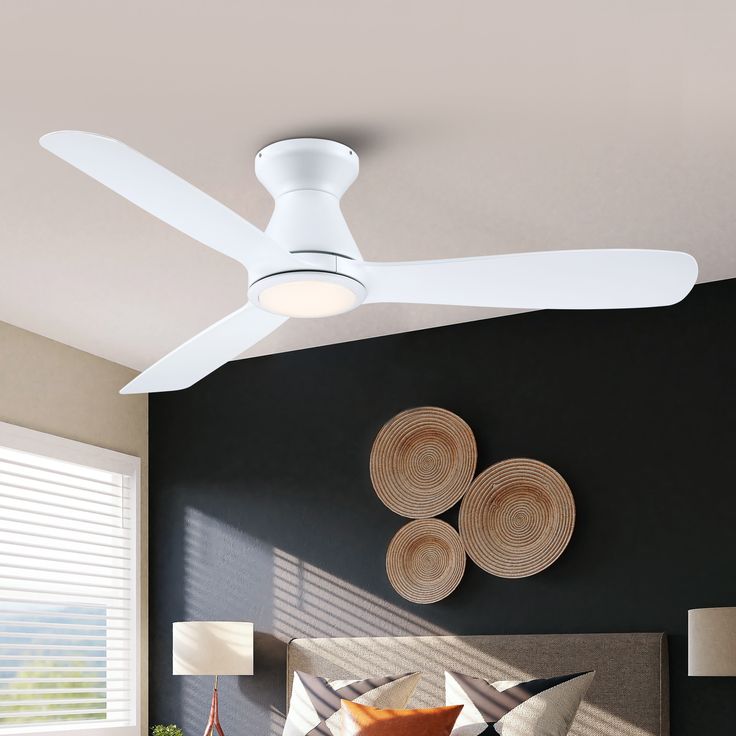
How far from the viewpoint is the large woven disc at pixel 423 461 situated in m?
4.64

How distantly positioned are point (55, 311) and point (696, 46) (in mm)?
3094

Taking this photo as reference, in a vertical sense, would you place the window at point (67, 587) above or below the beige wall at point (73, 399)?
below

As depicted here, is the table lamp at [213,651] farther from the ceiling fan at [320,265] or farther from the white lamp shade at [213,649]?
the ceiling fan at [320,265]

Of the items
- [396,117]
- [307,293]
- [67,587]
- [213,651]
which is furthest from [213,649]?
[396,117]

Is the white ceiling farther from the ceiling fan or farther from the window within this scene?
the window

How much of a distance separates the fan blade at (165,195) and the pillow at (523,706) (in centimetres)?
219

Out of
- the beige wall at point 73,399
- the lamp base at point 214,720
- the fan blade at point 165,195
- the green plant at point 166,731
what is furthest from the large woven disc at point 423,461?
the fan blade at point 165,195

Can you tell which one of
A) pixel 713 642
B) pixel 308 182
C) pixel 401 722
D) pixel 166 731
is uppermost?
pixel 308 182

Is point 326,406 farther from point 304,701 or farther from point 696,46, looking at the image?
point 696,46

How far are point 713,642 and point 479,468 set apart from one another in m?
1.40

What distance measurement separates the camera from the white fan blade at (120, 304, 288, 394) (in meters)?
2.97

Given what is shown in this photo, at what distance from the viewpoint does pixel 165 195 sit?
84.8 inches

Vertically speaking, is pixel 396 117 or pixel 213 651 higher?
pixel 396 117

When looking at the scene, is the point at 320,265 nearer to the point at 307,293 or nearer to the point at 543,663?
the point at 307,293
